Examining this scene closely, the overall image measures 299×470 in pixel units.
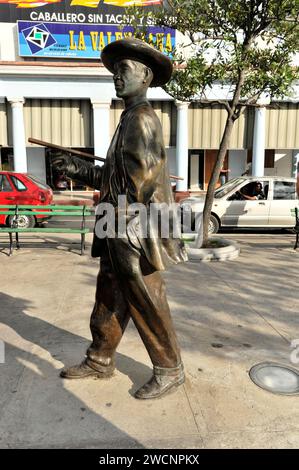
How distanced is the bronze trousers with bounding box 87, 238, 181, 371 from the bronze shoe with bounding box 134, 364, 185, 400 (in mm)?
47

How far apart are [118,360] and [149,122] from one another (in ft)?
6.73

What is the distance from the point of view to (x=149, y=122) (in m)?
2.68

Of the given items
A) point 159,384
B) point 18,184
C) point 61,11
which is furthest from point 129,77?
point 61,11

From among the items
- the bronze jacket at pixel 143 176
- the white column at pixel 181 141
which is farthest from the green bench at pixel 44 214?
the white column at pixel 181 141

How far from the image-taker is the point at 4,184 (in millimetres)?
10789

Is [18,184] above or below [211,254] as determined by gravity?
above

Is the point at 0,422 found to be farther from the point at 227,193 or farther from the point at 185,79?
the point at 227,193

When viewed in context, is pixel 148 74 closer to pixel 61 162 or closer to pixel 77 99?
pixel 61 162

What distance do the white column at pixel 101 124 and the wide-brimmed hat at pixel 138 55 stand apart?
1474cm

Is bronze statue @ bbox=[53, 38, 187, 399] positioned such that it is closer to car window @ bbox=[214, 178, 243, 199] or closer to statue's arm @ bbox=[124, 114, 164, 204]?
statue's arm @ bbox=[124, 114, 164, 204]

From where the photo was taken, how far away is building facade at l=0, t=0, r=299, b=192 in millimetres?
16875

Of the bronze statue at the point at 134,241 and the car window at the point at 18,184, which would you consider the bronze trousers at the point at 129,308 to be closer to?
the bronze statue at the point at 134,241

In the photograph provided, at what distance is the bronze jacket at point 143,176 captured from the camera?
262 cm

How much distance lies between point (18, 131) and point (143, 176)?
1628 cm
